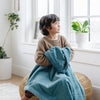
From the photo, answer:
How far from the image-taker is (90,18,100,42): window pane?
2.77 meters

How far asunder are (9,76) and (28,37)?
0.81m

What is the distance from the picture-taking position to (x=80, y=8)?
298 centimetres

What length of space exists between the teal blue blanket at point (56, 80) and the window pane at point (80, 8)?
1090mm

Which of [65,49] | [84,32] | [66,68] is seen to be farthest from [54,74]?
[84,32]

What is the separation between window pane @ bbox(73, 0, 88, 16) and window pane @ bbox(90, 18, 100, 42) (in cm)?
19

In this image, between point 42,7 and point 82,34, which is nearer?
point 82,34

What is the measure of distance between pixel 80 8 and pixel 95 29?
1.38 ft

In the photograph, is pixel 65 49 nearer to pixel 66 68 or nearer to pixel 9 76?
pixel 66 68

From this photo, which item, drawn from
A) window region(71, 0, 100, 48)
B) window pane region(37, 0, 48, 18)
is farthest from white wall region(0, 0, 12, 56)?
window region(71, 0, 100, 48)

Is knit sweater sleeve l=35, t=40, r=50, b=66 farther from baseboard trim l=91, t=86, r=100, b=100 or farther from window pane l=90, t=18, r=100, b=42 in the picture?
window pane l=90, t=18, r=100, b=42

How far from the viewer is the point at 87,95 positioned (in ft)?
7.25

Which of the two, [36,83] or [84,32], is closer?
[36,83]

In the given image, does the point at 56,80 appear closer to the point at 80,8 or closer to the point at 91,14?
the point at 91,14

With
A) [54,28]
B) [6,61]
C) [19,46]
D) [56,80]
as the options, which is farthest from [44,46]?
[19,46]
